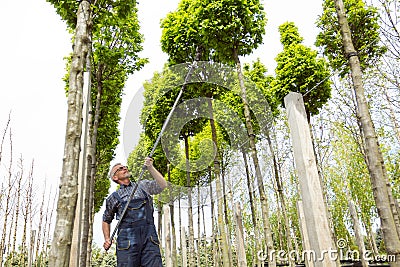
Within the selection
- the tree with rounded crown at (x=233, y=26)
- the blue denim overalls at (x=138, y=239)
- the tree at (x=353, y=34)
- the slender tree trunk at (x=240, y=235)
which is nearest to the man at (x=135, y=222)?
the blue denim overalls at (x=138, y=239)

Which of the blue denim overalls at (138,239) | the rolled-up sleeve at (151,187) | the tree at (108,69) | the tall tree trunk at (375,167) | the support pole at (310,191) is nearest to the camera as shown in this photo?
the support pole at (310,191)

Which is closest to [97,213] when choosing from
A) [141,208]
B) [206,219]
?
[206,219]

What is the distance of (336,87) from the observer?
8.24 m

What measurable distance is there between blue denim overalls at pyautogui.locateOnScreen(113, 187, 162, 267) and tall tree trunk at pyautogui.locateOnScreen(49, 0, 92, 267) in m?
0.70

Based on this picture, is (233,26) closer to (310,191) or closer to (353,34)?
(353,34)

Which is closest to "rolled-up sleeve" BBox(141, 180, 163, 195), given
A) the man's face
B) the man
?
the man

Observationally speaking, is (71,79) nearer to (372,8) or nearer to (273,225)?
(372,8)

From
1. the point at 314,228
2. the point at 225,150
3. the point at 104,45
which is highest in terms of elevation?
the point at 104,45

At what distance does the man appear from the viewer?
2.97 m

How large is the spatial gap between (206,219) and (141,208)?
1361 cm

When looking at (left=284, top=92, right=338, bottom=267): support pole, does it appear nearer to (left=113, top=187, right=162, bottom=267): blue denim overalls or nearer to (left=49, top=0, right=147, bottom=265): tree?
(left=113, top=187, right=162, bottom=267): blue denim overalls

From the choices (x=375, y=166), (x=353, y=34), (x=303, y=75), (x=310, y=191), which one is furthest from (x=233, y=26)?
(x=310, y=191)

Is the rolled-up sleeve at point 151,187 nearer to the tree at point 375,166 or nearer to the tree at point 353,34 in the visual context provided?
the tree at point 375,166

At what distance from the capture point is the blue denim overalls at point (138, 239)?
2955 mm
